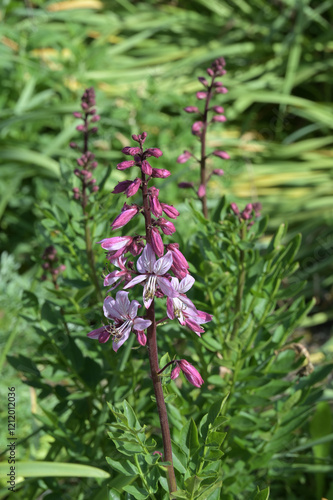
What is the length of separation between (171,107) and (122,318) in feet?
10.1

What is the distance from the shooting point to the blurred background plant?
3.10 meters

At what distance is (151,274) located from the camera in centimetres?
100

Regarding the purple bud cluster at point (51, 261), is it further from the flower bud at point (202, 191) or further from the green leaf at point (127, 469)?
the green leaf at point (127, 469)

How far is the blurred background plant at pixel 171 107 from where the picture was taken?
310 centimetres

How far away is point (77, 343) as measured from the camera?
5.30ft

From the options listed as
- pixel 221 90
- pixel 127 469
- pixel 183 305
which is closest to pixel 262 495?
pixel 127 469

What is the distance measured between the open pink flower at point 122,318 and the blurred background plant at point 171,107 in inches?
45.3

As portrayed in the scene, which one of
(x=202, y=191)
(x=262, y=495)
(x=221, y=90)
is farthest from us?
(x=221, y=90)

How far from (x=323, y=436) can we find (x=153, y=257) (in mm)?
1231

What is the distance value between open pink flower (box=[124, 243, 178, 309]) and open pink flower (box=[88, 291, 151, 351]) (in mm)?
28

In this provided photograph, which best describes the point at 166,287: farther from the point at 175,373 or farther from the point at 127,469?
the point at 127,469

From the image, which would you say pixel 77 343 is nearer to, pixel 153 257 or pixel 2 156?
pixel 153 257

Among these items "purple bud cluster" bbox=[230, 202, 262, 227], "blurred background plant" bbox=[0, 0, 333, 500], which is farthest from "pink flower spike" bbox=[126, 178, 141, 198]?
"blurred background plant" bbox=[0, 0, 333, 500]

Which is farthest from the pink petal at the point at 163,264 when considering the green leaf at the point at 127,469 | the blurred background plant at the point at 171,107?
the blurred background plant at the point at 171,107
